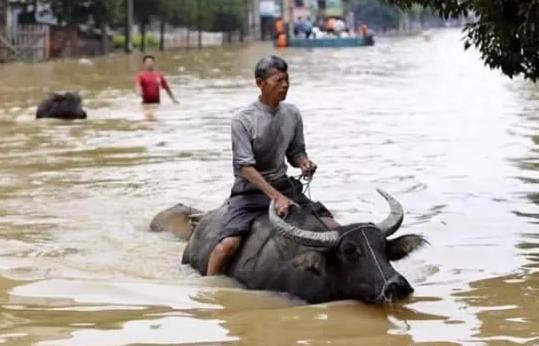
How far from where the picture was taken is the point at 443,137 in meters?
17.0

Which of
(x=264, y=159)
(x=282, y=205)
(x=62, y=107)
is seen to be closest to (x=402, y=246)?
(x=282, y=205)

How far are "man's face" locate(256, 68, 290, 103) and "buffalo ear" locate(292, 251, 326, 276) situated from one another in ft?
3.42

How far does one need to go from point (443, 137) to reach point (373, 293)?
10.5 m

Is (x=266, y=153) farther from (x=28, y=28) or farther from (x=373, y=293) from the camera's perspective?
(x=28, y=28)

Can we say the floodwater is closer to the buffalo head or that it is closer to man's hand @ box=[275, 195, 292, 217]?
the buffalo head

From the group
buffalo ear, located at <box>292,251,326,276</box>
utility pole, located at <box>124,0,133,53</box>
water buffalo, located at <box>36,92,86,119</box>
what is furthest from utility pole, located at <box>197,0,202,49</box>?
buffalo ear, located at <box>292,251,326,276</box>

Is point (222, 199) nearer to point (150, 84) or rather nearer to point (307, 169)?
point (307, 169)

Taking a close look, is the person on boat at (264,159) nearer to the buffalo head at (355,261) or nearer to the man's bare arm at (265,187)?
the man's bare arm at (265,187)

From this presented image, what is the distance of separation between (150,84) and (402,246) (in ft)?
49.9

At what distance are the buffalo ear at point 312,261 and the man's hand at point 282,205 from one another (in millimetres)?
324

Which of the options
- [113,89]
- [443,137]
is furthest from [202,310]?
[113,89]

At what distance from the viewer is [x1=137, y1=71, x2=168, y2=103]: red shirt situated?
21.8 meters

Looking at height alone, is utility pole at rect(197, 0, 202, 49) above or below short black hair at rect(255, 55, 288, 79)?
below

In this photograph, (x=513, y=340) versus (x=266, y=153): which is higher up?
(x=266, y=153)
